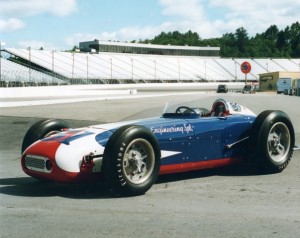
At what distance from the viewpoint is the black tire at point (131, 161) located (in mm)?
5551

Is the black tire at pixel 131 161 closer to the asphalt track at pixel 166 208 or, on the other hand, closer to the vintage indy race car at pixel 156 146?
the vintage indy race car at pixel 156 146

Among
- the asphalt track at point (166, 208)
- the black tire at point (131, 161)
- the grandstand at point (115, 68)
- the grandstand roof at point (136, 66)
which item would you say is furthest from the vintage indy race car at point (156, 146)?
the grandstand roof at point (136, 66)

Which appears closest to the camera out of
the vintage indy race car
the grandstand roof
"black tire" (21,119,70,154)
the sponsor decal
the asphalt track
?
the asphalt track

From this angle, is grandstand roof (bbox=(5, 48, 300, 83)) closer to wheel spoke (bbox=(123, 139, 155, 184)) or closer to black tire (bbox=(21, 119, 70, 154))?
black tire (bbox=(21, 119, 70, 154))

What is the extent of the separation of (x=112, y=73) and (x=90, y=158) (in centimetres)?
7230

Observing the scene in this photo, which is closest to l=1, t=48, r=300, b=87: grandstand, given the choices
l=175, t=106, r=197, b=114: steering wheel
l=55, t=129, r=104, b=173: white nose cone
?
l=175, t=106, r=197, b=114: steering wheel

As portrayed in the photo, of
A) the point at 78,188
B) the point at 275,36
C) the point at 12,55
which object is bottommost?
the point at 78,188

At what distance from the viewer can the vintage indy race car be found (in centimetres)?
573

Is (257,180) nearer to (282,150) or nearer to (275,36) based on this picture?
(282,150)

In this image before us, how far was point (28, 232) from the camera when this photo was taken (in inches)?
166

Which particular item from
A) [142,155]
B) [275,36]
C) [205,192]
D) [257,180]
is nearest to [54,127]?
[142,155]

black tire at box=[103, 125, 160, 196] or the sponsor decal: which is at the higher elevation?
the sponsor decal

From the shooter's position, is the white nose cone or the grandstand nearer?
the white nose cone

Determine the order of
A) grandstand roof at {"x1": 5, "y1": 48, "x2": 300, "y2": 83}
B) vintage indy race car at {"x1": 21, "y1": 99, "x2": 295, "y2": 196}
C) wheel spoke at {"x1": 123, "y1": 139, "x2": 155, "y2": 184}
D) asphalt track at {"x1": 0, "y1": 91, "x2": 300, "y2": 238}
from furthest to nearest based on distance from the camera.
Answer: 1. grandstand roof at {"x1": 5, "y1": 48, "x2": 300, "y2": 83}
2. wheel spoke at {"x1": 123, "y1": 139, "x2": 155, "y2": 184}
3. vintage indy race car at {"x1": 21, "y1": 99, "x2": 295, "y2": 196}
4. asphalt track at {"x1": 0, "y1": 91, "x2": 300, "y2": 238}
